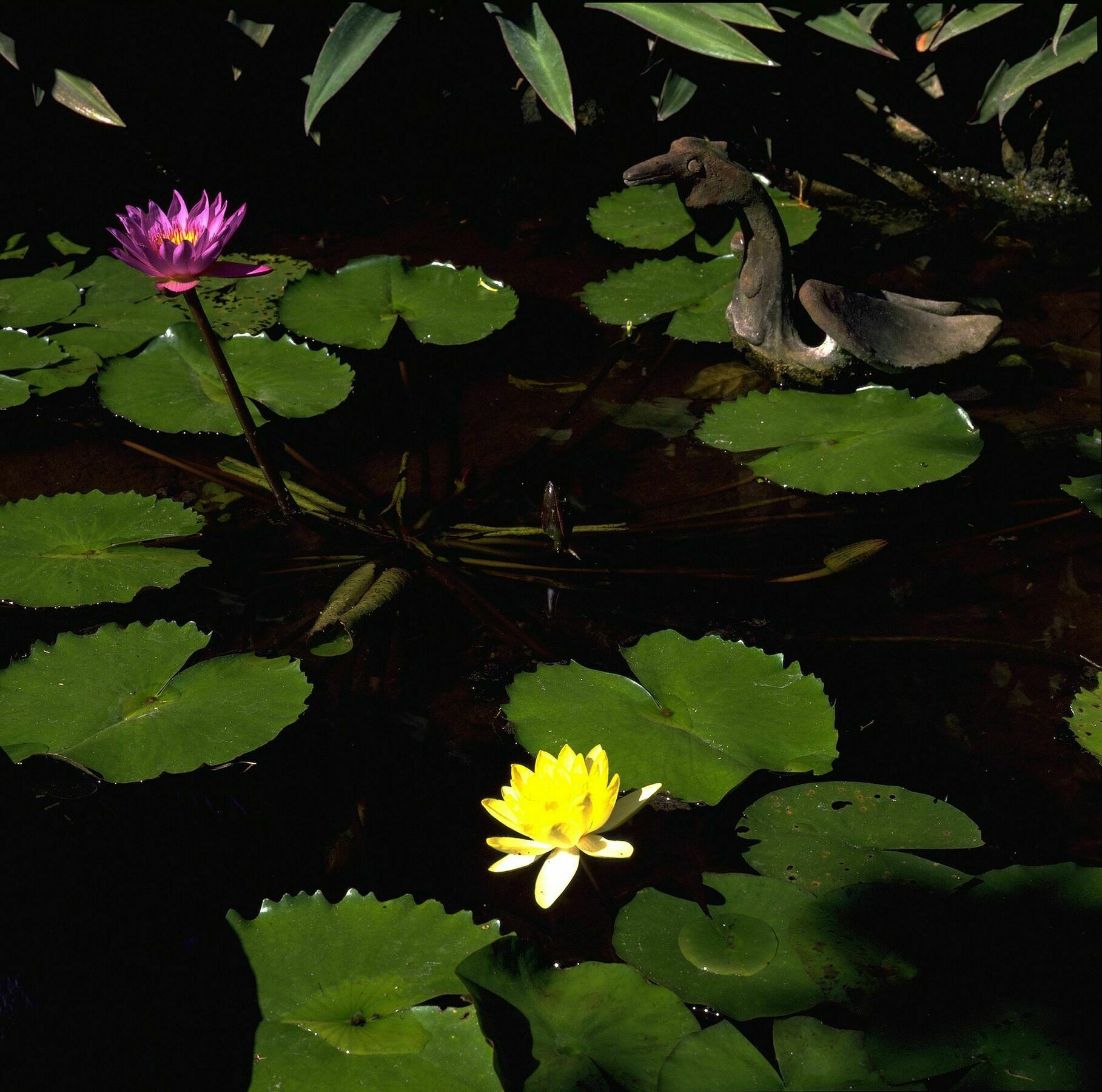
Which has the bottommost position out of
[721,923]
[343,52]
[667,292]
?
[721,923]

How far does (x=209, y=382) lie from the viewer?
219 cm

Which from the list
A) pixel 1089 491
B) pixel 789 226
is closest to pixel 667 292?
pixel 789 226

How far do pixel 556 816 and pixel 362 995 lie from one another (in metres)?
0.30

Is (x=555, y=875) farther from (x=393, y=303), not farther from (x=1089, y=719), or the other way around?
(x=393, y=303)

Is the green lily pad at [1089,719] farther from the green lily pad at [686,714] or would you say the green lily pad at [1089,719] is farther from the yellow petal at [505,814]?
the yellow petal at [505,814]

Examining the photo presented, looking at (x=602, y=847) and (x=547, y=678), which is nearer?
(x=602, y=847)

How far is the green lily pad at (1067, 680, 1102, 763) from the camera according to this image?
1470mm

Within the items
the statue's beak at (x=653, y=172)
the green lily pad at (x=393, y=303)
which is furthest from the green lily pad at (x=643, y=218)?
the statue's beak at (x=653, y=172)

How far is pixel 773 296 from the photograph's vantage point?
2.29m

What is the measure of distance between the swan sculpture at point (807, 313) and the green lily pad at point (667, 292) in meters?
0.13

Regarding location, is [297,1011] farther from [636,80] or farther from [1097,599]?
[636,80]

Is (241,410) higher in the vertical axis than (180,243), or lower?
lower

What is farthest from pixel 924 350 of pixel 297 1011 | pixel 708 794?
pixel 297 1011

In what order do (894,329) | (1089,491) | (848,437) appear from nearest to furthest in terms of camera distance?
(1089,491), (848,437), (894,329)
